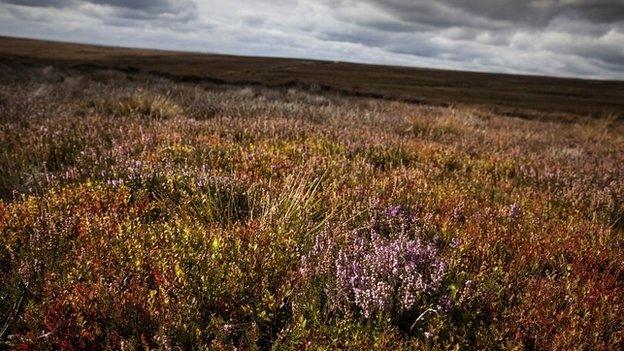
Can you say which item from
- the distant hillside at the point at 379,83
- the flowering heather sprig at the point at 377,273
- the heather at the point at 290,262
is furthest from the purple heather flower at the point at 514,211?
the distant hillside at the point at 379,83

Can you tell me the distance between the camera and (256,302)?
7.46 ft

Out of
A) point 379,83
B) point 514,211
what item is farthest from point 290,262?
point 379,83

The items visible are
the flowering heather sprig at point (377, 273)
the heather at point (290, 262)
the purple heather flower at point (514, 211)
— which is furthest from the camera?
the purple heather flower at point (514, 211)

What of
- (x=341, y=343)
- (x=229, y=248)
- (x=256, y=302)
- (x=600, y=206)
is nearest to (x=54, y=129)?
(x=229, y=248)

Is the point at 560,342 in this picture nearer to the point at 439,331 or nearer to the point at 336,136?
the point at 439,331

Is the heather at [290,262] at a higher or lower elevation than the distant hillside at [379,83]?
lower

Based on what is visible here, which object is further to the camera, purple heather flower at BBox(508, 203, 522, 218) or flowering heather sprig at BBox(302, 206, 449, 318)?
purple heather flower at BBox(508, 203, 522, 218)

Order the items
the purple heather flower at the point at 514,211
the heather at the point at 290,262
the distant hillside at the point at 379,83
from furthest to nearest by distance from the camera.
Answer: the distant hillside at the point at 379,83
the purple heather flower at the point at 514,211
the heather at the point at 290,262

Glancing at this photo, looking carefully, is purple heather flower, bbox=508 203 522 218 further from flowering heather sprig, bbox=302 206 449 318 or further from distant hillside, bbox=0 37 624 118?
distant hillside, bbox=0 37 624 118

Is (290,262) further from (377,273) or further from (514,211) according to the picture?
(514,211)

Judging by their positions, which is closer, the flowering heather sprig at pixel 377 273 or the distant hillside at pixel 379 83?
the flowering heather sprig at pixel 377 273

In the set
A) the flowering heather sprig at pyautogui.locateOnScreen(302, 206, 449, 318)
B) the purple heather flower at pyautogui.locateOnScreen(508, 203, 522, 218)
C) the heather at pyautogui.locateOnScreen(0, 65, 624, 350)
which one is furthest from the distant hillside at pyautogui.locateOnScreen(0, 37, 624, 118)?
the flowering heather sprig at pyautogui.locateOnScreen(302, 206, 449, 318)

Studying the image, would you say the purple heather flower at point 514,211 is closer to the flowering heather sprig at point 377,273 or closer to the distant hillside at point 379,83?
the flowering heather sprig at point 377,273

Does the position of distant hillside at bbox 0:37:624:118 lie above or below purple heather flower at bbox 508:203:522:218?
above
